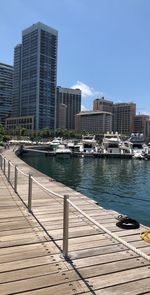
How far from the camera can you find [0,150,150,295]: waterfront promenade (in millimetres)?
5062

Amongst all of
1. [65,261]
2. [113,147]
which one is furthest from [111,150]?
[65,261]

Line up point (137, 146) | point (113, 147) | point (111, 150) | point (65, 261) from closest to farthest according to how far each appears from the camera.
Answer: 1. point (65, 261)
2. point (111, 150)
3. point (113, 147)
4. point (137, 146)

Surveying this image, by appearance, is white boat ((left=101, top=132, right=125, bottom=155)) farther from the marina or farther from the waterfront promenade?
the waterfront promenade

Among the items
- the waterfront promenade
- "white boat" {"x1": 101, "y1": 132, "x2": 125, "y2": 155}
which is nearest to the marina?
"white boat" {"x1": 101, "y1": 132, "x2": 125, "y2": 155}

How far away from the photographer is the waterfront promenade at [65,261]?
5062 mm

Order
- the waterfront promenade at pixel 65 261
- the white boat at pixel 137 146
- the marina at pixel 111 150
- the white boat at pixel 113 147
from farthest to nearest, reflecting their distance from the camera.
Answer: the white boat at pixel 137 146
the white boat at pixel 113 147
the marina at pixel 111 150
the waterfront promenade at pixel 65 261

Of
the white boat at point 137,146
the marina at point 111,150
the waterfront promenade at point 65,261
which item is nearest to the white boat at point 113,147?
the marina at point 111,150

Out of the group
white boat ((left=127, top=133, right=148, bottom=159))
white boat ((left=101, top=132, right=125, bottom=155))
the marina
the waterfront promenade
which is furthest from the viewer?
white boat ((left=127, top=133, right=148, bottom=159))

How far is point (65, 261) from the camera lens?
6.05 metres

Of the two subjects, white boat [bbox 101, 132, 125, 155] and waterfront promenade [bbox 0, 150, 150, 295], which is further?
white boat [bbox 101, 132, 125, 155]

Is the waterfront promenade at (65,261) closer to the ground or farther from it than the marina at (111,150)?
closer to the ground

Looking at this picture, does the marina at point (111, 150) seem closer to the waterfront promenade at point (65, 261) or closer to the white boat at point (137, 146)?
the white boat at point (137, 146)

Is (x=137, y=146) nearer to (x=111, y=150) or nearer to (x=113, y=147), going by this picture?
(x=113, y=147)

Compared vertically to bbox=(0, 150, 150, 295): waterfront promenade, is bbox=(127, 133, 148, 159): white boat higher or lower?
higher
